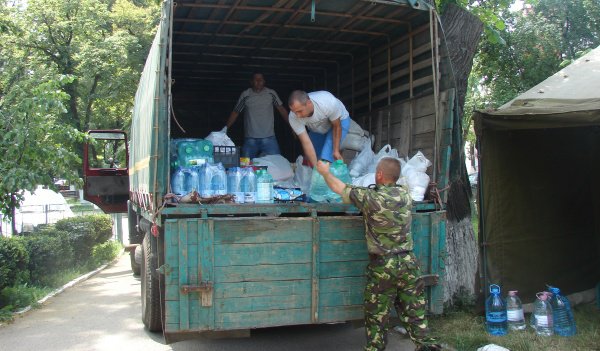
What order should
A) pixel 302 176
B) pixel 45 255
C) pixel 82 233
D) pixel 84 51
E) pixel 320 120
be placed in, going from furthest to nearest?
pixel 84 51 → pixel 82 233 → pixel 45 255 → pixel 302 176 → pixel 320 120

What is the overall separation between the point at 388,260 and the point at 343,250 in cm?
37

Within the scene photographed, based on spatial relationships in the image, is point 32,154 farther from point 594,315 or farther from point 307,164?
point 594,315

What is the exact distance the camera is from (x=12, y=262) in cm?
701

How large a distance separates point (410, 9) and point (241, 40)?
6.67 ft

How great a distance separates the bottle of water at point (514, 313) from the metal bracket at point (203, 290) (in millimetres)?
3113

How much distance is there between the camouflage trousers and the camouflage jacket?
Answer: 0.08 meters

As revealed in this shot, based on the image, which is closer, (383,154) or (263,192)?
(263,192)

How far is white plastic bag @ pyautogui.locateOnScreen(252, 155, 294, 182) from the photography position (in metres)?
5.78

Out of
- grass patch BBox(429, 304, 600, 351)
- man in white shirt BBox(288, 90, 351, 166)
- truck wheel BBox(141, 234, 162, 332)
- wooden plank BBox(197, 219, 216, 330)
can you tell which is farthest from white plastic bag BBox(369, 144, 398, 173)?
truck wheel BBox(141, 234, 162, 332)

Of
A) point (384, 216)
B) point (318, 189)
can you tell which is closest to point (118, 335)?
point (318, 189)

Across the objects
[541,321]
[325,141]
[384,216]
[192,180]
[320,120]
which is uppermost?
[320,120]


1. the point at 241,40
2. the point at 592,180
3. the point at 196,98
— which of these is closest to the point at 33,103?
the point at 196,98

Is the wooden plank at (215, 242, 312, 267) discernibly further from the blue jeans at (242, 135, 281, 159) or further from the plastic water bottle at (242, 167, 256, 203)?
the blue jeans at (242, 135, 281, 159)

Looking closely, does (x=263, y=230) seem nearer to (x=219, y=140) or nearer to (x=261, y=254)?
(x=261, y=254)
